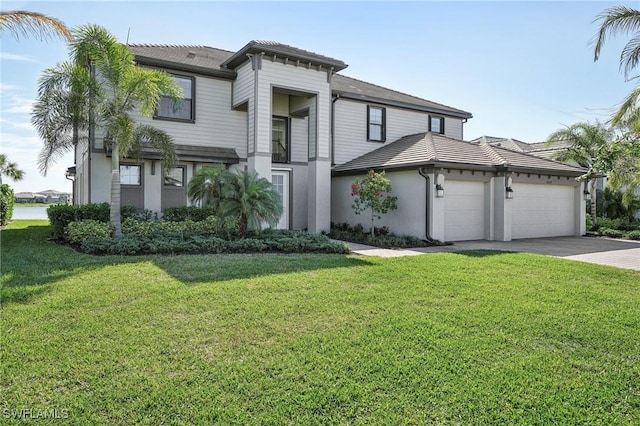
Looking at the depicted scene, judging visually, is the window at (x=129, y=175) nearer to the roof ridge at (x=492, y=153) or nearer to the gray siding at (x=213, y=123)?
the gray siding at (x=213, y=123)

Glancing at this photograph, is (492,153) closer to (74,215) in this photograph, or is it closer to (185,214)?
(185,214)

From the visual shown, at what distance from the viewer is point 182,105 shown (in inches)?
564

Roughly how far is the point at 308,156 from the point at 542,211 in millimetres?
9408

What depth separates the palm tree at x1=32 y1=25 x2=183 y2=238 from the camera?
10320 millimetres

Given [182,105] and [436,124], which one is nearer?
[182,105]

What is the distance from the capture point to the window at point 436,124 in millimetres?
19641

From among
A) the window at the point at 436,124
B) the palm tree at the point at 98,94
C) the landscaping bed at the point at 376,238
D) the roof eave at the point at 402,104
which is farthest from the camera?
the window at the point at 436,124

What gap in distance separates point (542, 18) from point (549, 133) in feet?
31.4

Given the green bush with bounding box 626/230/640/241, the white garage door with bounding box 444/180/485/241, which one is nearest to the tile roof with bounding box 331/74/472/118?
the white garage door with bounding box 444/180/485/241

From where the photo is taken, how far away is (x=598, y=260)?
10250 millimetres

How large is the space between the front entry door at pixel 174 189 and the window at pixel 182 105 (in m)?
1.78

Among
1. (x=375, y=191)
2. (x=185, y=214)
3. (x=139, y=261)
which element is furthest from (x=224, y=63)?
(x=139, y=261)

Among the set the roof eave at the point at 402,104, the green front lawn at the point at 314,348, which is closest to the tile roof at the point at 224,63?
the roof eave at the point at 402,104

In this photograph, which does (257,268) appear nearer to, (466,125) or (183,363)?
(183,363)
